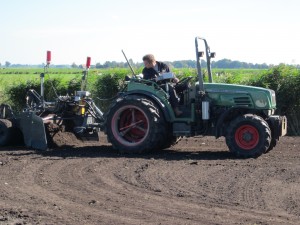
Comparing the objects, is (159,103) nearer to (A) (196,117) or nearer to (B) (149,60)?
(A) (196,117)

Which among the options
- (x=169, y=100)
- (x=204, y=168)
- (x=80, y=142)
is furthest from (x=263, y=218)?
(x=80, y=142)

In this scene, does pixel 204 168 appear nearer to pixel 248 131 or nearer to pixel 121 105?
pixel 248 131

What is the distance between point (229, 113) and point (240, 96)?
0.38 metres

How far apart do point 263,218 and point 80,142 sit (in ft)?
24.0

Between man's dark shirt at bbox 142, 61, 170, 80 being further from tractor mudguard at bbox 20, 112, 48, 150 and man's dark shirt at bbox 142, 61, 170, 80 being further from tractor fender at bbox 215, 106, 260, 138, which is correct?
tractor mudguard at bbox 20, 112, 48, 150

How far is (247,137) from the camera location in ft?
39.4

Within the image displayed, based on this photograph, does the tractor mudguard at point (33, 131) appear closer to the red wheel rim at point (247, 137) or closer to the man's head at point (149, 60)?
the man's head at point (149, 60)

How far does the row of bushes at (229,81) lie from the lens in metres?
17.3

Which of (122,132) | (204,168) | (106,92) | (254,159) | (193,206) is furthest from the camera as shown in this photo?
(106,92)

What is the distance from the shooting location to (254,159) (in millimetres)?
11875

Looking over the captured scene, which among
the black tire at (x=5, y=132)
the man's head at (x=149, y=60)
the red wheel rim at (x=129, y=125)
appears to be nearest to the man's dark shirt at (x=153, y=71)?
the man's head at (x=149, y=60)

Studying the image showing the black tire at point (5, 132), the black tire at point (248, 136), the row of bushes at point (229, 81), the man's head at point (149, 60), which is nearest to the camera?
the black tire at point (248, 136)

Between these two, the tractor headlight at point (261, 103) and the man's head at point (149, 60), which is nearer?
the tractor headlight at point (261, 103)

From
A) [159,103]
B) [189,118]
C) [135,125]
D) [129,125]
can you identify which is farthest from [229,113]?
[129,125]
